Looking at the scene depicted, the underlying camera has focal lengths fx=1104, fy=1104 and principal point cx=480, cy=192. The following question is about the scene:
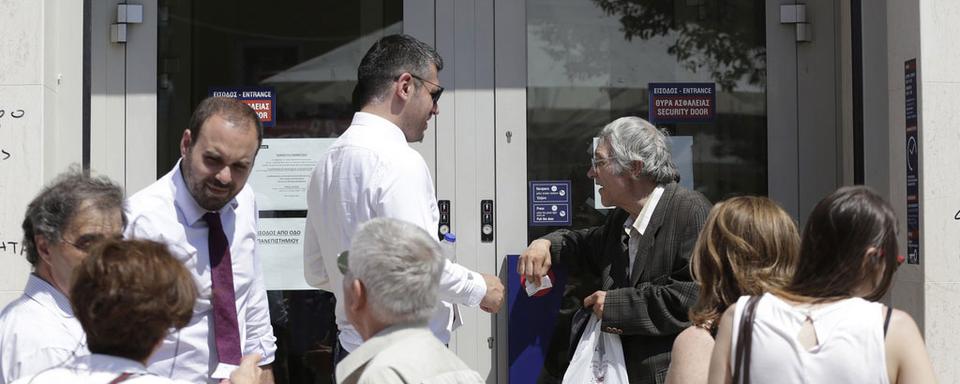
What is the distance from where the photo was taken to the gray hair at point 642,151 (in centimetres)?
453

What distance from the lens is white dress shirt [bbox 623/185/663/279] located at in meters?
4.47

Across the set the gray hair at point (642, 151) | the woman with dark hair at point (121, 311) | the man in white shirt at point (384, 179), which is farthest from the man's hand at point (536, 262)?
the woman with dark hair at point (121, 311)

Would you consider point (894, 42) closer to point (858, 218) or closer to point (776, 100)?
point (776, 100)

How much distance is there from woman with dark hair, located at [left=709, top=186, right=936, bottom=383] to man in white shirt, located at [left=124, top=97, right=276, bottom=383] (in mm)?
1547

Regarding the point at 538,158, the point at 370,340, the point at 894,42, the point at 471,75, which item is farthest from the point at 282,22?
the point at 370,340

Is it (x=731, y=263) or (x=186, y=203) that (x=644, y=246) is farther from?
(x=186, y=203)

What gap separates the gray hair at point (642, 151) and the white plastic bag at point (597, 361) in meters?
0.64

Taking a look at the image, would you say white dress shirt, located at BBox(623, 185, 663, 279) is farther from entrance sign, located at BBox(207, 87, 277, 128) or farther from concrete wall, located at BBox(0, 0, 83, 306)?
concrete wall, located at BBox(0, 0, 83, 306)

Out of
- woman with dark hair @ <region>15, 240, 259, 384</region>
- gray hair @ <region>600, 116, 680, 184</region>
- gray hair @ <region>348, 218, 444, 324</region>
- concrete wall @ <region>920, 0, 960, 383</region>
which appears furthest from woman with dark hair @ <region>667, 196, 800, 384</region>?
concrete wall @ <region>920, 0, 960, 383</region>

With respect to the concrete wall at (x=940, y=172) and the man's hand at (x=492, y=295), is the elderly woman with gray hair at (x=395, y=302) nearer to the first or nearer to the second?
the man's hand at (x=492, y=295)

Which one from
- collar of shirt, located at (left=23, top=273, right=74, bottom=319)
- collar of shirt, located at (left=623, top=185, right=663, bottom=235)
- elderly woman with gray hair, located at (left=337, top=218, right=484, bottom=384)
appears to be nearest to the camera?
elderly woman with gray hair, located at (left=337, top=218, right=484, bottom=384)

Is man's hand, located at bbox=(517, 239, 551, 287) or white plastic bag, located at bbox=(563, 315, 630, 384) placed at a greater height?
man's hand, located at bbox=(517, 239, 551, 287)

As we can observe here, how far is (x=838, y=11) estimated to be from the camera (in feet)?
18.4

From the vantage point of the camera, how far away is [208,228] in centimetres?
352
